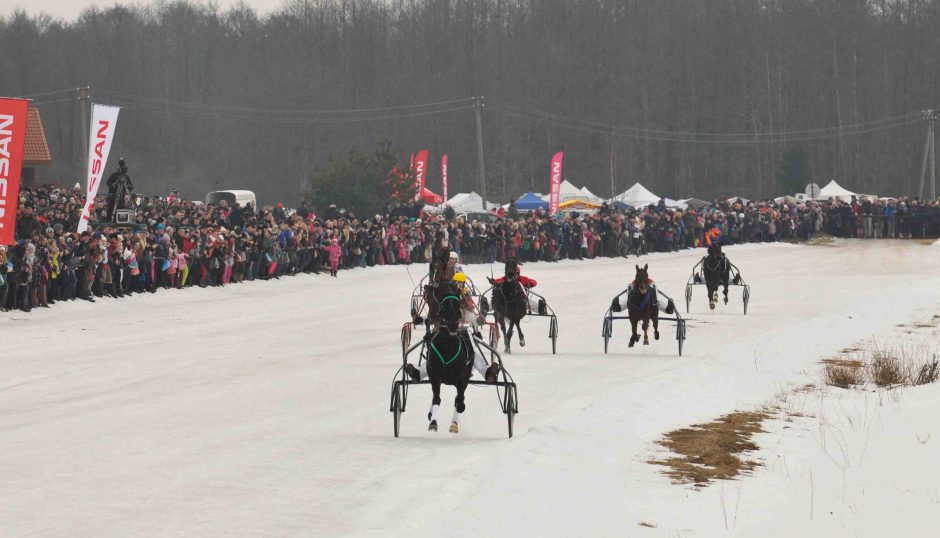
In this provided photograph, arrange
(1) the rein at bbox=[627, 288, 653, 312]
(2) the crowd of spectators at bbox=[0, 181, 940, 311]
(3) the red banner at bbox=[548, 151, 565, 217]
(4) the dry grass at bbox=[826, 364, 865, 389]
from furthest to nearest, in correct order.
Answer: (3) the red banner at bbox=[548, 151, 565, 217] < (2) the crowd of spectators at bbox=[0, 181, 940, 311] < (1) the rein at bbox=[627, 288, 653, 312] < (4) the dry grass at bbox=[826, 364, 865, 389]

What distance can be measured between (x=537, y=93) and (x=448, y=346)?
9739cm

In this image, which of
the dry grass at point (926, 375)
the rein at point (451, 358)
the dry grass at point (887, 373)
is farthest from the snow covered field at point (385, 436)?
the dry grass at point (926, 375)

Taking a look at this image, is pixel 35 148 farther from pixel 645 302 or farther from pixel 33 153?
pixel 645 302

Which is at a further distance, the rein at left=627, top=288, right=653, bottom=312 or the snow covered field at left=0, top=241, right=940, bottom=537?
the rein at left=627, top=288, right=653, bottom=312

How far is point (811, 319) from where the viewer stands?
28.9 meters

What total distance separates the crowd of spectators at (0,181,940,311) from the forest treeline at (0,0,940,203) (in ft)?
113

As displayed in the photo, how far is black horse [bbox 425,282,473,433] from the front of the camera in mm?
12727

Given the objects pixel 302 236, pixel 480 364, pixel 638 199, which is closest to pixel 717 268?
pixel 302 236

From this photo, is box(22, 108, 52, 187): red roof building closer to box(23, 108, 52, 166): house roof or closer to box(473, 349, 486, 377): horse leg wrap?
box(23, 108, 52, 166): house roof

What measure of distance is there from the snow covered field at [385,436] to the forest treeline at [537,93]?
77.3 metres

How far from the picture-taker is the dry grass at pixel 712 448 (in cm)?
1229

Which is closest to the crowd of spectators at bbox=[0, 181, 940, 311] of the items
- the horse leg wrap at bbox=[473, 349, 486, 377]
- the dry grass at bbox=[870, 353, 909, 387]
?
the horse leg wrap at bbox=[473, 349, 486, 377]

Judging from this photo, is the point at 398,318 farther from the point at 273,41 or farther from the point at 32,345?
the point at 273,41

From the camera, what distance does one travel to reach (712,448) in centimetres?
1360
